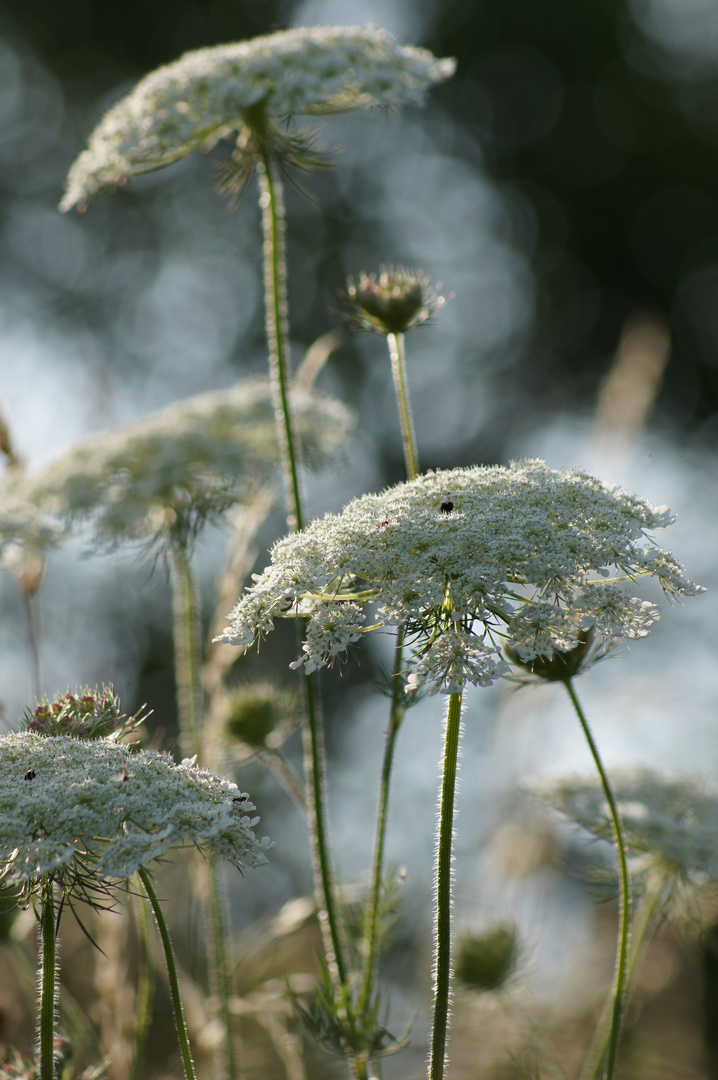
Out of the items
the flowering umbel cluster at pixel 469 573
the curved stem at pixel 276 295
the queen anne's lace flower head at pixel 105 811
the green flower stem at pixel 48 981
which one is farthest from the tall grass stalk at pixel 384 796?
the green flower stem at pixel 48 981

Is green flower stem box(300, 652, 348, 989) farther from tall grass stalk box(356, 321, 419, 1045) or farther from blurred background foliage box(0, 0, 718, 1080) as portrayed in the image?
blurred background foliage box(0, 0, 718, 1080)

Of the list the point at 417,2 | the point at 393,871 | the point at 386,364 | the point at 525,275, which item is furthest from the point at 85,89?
the point at 393,871

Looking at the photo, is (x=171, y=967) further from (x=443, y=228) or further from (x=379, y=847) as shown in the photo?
(x=443, y=228)

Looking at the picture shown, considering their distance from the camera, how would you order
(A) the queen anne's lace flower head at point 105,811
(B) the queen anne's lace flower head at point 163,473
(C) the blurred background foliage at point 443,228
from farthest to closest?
(C) the blurred background foliage at point 443,228, (B) the queen anne's lace flower head at point 163,473, (A) the queen anne's lace flower head at point 105,811

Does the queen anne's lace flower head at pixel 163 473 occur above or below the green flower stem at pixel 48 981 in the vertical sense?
above

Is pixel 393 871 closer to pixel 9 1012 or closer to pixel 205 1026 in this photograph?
pixel 205 1026

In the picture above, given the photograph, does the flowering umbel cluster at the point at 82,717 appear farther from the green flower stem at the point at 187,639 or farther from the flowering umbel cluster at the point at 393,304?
the flowering umbel cluster at the point at 393,304

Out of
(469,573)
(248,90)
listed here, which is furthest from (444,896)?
(248,90)
